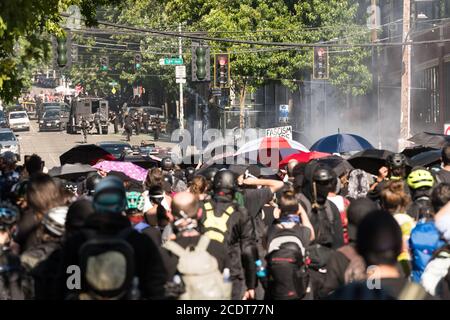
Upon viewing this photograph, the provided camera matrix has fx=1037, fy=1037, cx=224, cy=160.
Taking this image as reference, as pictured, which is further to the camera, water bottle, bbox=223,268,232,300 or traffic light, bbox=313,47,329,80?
traffic light, bbox=313,47,329,80

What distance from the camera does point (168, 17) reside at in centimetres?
6575

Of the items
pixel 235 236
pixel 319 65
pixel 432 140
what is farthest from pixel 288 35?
pixel 235 236

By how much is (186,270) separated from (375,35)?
41.9 metres

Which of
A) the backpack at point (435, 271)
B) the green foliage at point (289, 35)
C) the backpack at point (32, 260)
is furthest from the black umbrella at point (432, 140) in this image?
the green foliage at point (289, 35)

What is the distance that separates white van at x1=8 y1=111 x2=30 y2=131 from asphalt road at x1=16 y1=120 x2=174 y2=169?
692 mm

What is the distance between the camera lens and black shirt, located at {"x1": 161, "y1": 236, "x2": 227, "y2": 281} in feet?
22.5

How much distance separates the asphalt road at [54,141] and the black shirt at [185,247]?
1564 inches

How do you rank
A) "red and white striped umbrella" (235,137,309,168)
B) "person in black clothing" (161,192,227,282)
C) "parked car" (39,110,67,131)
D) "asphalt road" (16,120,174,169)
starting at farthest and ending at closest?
"parked car" (39,110,67,131) → "asphalt road" (16,120,174,169) → "red and white striped umbrella" (235,137,309,168) → "person in black clothing" (161,192,227,282)

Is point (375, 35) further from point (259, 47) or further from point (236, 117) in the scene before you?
point (236, 117)

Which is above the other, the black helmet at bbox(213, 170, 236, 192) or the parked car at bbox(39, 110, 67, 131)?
the black helmet at bbox(213, 170, 236, 192)

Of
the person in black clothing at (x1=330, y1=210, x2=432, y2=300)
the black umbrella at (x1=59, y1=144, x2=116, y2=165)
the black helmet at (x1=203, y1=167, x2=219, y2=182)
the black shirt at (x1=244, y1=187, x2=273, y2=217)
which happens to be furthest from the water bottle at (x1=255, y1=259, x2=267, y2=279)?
the black umbrella at (x1=59, y1=144, x2=116, y2=165)

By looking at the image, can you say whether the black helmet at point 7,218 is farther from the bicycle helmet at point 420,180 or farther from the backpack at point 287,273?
the bicycle helmet at point 420,180

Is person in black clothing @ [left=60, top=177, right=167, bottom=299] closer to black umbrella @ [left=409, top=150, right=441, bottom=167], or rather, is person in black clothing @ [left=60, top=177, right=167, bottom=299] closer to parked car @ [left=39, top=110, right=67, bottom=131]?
black umbrella @ [left=409, top=150, right=441, bottom=167]

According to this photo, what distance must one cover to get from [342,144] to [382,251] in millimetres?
14941
